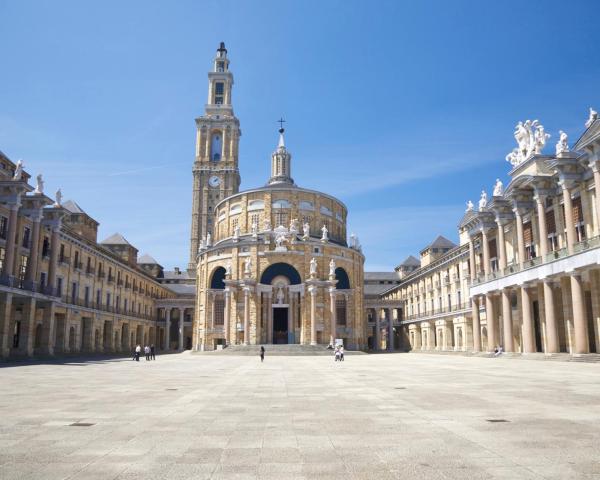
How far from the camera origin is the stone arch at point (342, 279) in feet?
222

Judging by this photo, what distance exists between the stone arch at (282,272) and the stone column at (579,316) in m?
36.9

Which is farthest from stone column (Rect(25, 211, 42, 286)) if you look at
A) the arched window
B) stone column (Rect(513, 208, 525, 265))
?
the arched window

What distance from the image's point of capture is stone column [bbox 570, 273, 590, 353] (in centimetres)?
3143

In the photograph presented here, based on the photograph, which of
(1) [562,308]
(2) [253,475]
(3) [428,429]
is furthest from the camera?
(1) [562,308]

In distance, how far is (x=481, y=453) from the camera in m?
7.21

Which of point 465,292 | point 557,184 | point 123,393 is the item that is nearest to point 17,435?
point 123,393

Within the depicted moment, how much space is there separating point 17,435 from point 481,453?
7770 mm

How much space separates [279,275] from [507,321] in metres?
30.5

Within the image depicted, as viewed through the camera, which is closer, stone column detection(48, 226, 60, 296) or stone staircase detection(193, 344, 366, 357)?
stone column detection(48, 226, 60, 296)

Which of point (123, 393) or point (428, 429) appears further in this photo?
point (123, 393)

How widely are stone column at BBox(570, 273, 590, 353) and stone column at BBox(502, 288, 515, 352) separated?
9207 mm

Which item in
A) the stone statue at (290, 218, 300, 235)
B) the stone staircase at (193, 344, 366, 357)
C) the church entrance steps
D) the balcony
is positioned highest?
the stone statue at (290, 218, 300, 235)

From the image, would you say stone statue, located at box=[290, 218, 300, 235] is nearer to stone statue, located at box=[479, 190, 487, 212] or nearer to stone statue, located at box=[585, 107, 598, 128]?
stone statue, located at box=[479, 190, 487, 212]

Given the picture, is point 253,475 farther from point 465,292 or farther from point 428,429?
point 465,292
